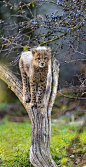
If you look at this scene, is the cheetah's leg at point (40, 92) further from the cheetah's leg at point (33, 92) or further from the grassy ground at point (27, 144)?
the grassy ground at point (27, 144)

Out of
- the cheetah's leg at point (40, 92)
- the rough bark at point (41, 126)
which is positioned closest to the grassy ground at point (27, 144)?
the rough bark at point (41, 126)

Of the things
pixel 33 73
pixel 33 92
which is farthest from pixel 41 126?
pixel 33 73

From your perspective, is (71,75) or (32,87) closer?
(32,87)

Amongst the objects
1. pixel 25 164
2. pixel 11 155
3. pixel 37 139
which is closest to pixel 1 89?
pixel 11 155

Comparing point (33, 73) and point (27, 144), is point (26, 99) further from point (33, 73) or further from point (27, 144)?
point (27, 144)

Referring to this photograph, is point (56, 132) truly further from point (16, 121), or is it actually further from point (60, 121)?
point (16, 121)

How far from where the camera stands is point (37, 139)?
1944 millimetres

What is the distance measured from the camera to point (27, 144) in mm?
2943

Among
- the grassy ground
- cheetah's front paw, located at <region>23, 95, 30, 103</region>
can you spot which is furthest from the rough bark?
the grassy ground

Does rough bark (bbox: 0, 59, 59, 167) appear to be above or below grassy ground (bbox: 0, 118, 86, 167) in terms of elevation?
above

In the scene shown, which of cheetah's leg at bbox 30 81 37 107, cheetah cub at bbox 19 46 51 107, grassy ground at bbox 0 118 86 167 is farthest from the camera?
grassy ground at bbox 0 118 86 167

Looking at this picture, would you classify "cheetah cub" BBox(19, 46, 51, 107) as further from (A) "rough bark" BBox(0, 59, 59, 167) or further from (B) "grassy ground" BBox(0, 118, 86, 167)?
(B) "grassy ground" BBox(0, 118, 86, 167)

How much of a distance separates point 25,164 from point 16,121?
1991 mm

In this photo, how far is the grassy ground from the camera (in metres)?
2.32
